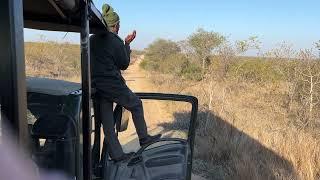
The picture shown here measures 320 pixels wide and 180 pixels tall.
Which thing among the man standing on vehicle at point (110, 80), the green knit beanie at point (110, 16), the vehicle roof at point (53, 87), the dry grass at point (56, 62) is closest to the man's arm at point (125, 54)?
the man standing on vehicle at point (110, 80)

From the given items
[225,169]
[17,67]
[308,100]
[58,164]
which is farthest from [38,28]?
[308,100]

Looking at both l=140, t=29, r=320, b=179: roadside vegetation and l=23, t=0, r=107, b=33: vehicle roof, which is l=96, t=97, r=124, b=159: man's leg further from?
l=140, t=29, r=320, b=179: roadside vegetation

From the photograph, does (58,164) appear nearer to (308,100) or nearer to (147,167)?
(147,167)

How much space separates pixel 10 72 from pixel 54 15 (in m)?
2.05

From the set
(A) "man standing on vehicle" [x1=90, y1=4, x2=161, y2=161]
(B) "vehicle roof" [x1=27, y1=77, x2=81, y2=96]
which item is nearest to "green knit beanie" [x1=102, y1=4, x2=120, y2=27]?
(A) "man standing on vehicle" [x1=90, y1=4, x2=161, y2=161]

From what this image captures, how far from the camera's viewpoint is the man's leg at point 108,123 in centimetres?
514

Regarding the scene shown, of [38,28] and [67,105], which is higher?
[38,28]

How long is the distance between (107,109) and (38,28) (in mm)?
1622

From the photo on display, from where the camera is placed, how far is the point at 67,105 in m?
3.21

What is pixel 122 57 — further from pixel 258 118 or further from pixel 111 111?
pixel 258 118

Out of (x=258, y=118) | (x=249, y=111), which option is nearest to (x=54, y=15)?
(x=258, y=118)

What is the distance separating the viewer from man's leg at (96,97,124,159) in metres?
5.14

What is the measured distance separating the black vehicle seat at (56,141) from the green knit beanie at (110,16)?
256cm

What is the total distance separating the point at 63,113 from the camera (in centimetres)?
305
